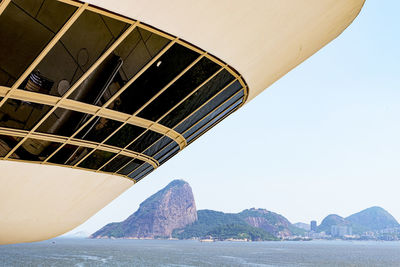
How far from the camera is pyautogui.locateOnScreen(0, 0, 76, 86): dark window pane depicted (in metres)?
6.76

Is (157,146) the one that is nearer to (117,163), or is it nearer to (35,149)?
(117,163)

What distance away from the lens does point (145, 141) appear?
40.8ft

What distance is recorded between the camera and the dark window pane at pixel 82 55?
287 inches

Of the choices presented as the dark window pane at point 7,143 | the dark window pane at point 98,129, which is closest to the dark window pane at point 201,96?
the dark window pane at point 98,129

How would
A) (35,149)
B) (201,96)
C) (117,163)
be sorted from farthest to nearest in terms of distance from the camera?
(117,163) < (201,96) < (35,149)

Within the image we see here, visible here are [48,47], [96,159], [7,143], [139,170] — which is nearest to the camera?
[48,47]

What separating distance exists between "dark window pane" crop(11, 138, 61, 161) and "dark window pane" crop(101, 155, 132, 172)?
242 cm

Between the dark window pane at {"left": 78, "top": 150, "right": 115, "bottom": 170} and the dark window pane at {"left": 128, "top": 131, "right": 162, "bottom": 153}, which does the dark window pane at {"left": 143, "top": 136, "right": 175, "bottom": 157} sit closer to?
the dark window pane at {"left": 128, "top": 131, "right": 162, "bottom": 153}

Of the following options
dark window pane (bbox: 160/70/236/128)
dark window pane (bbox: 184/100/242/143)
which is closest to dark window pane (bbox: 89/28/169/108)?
dark window pane (bbox: 160/70/236/128)

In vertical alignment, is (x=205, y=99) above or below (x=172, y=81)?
above

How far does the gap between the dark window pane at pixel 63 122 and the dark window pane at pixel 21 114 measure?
241mm

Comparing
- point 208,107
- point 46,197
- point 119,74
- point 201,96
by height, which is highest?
point 208,107

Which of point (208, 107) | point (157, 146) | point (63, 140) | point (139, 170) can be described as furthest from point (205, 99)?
point (139, 170)

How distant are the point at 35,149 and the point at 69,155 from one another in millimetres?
1061
